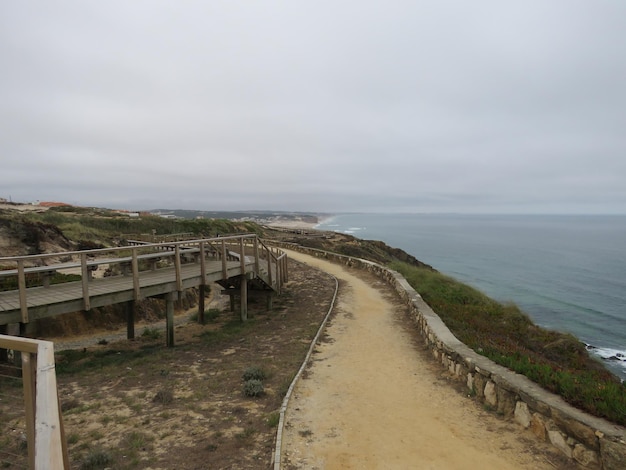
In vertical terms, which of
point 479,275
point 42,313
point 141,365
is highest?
point 42,313

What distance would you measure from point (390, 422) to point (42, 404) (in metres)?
4.49

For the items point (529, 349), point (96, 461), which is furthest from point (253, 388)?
point (529, 349)

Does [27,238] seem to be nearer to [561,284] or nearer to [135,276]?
[135,276]

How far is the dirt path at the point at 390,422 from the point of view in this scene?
4.55m

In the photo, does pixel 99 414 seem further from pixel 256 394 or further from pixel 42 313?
pixel 42 313

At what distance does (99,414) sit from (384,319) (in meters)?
7.67

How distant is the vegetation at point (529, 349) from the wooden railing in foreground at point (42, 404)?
5430mm

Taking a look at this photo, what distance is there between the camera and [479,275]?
47.7 m

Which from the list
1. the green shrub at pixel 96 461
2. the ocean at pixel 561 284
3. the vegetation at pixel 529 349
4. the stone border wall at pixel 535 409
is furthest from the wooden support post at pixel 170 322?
the ocean at pixel 561 284

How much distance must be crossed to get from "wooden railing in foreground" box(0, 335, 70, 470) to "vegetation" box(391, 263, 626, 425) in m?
5.43

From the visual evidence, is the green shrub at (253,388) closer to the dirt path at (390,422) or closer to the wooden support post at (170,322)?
the dirt path at (390,422)

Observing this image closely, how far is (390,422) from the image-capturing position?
17.8 ft

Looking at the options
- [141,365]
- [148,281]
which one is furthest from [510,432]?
[148,281]

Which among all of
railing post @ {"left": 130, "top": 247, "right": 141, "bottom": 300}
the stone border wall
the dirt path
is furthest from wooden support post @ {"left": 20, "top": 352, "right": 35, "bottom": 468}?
railing post @ {"left": 130, "top": 247, "right": 141, "bottom": 300}
